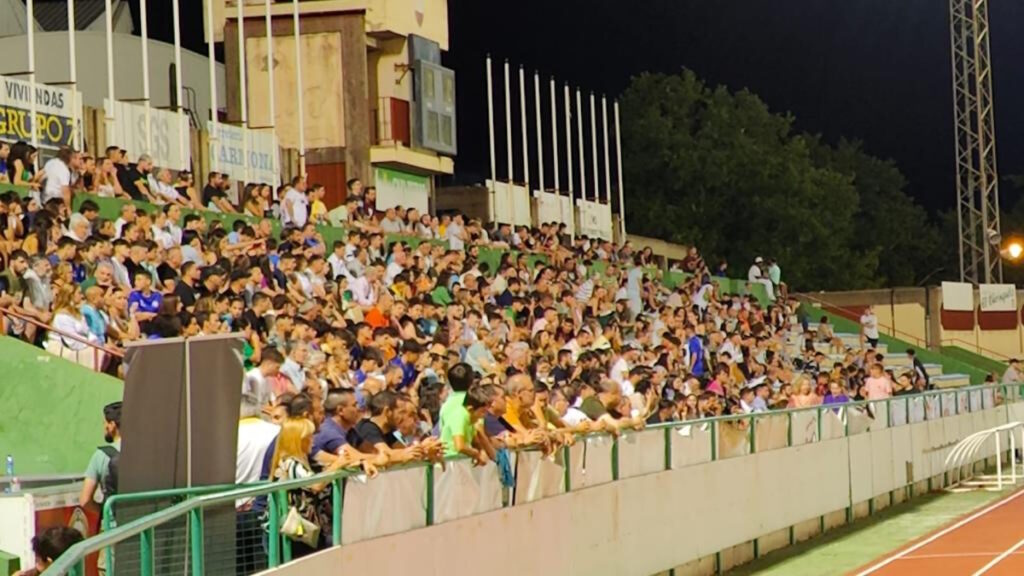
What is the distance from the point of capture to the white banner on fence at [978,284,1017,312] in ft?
165

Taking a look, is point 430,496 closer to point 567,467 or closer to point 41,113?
point 567,467

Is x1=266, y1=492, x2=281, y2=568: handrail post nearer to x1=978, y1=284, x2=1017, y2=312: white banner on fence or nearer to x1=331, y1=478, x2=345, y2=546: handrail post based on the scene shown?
x1=331, y1=478, x2=345, y2=546: handrail post

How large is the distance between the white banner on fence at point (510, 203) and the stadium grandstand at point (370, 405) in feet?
28.1

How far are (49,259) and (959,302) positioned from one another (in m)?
38.1

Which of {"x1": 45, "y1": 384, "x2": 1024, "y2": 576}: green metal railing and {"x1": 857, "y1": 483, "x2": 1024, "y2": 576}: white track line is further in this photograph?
{"x1": 857, "y1": 483, "x2": 1024, "y2": 576}: white track line

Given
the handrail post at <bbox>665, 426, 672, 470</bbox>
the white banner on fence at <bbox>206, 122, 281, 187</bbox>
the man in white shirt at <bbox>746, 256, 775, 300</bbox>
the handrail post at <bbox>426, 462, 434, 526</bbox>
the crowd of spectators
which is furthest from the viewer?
the man in white shirt at <bbox>746, 256, 775, 300</bbox>

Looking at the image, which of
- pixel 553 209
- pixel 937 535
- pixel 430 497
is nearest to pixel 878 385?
pixel 937 535

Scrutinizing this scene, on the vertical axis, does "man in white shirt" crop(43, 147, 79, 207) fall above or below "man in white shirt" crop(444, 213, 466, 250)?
above

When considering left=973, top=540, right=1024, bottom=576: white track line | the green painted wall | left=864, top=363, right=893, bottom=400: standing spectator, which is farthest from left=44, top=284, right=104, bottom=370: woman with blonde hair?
left=864, top=363, right=893, bottom=400: standing spectator

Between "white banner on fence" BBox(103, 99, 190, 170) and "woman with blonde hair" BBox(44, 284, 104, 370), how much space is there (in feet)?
34.9

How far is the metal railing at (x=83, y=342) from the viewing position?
1463 cm

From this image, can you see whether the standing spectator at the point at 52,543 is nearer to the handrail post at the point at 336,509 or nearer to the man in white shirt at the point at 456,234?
the handrail post at the point at 336,509

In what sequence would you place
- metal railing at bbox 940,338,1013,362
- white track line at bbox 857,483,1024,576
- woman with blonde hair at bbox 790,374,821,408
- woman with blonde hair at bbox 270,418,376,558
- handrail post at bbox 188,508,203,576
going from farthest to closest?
metal railing at bbox 940,338,1013,362, woman with blonde hair at bbox 790,374,821,408, white track line at bbox 857,483,1024,576, woman with blonde hair at bbox 270,418,376,558, handrail post at bbox 188,508,203,576

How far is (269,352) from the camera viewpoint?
40.2ft
